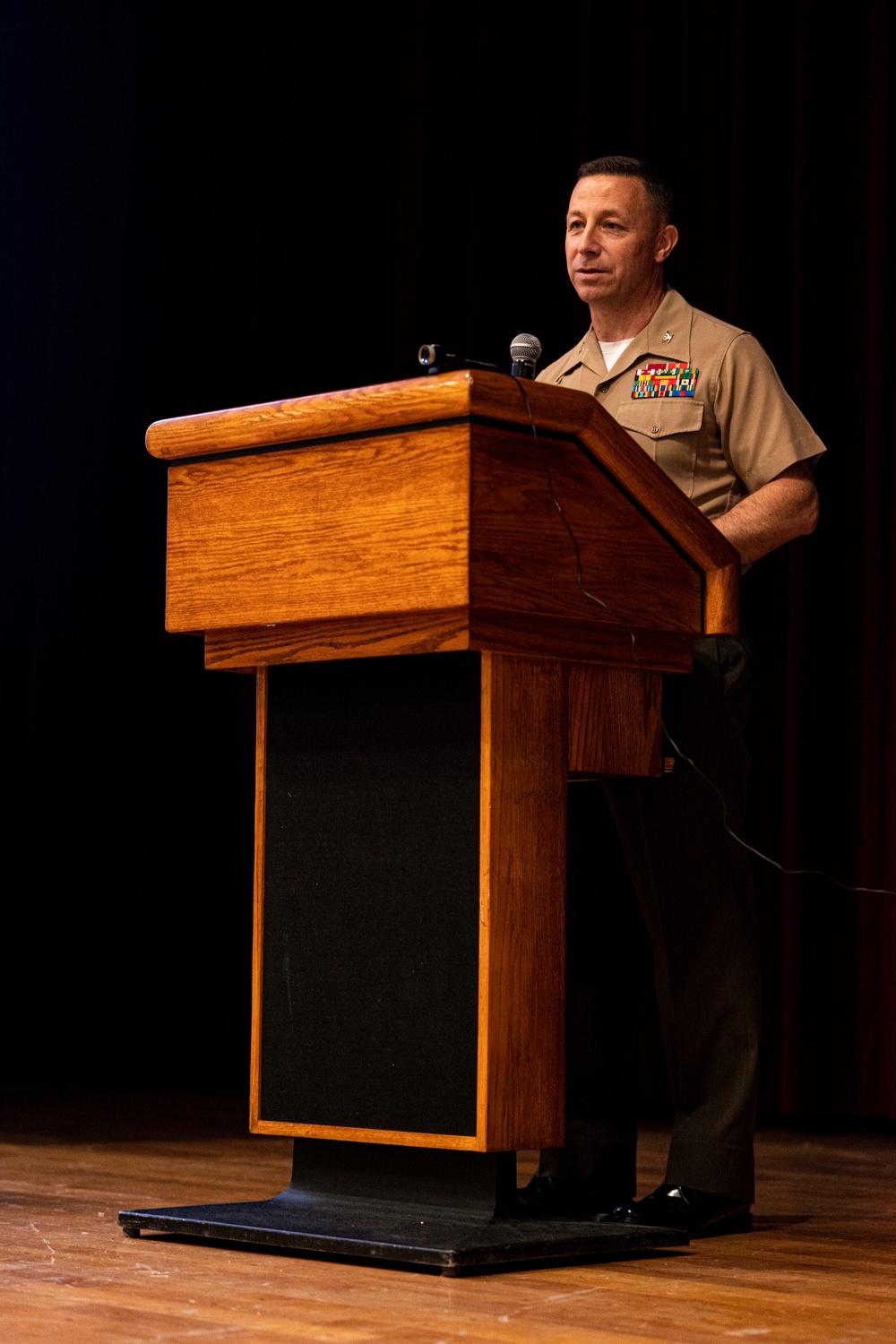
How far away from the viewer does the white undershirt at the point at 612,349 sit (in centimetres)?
230

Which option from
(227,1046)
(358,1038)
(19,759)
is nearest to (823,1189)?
(358,1038)

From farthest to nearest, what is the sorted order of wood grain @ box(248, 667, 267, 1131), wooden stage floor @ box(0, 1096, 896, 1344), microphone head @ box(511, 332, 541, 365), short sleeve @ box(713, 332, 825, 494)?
short sleeve @ box(713, 332, 825, 494) < wood grain @ box(248, 667, 267, 1131) < microphone head @ box(511, 332, 541, 365) < wooden stage floor @ box(0, 1096, 896, 1344)

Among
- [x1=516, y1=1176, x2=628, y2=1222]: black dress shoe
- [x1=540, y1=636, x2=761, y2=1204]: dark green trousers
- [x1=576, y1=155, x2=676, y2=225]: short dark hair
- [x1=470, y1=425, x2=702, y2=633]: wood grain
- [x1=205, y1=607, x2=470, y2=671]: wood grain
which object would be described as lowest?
[x1=516, y1=1176, x2=628, y2=1222]: black dress shoe

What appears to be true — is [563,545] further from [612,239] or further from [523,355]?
[612,239]

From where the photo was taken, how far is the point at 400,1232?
1753 mm

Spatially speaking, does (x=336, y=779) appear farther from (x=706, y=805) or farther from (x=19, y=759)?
(x=19, y=759)

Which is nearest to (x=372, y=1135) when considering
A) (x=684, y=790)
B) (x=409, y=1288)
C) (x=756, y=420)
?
(x=409, y=1288)

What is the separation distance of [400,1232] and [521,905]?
33 cm

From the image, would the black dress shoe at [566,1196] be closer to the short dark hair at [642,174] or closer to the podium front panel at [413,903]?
the podium front panel at [413,903]

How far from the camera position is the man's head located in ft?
7.40

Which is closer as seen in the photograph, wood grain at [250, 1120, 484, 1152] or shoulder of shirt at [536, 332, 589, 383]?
wood grain at [250, 1120, 484, 1152]

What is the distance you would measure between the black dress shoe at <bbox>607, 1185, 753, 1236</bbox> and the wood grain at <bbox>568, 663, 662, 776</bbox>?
0.49 metres

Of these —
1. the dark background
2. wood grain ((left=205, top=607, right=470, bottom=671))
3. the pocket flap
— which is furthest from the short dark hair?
the dark background

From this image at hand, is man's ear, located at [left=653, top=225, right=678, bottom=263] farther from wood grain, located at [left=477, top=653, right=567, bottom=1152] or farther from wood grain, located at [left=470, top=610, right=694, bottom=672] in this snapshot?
wood grain, located at [left=477, top=653, right=567, bottom=1152]
